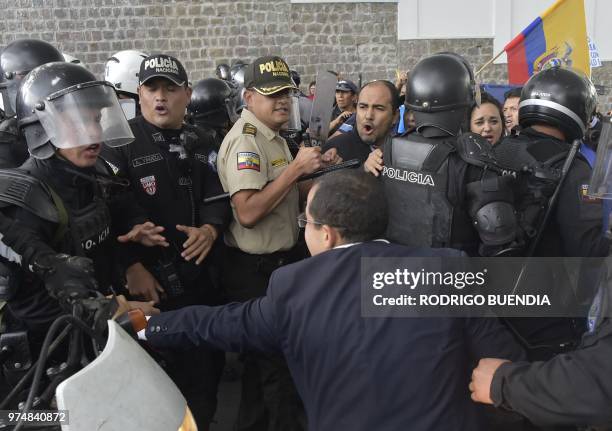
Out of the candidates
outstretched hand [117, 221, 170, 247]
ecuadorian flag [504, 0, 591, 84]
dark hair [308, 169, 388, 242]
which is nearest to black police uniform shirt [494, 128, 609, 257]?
dark hair [308, 169, 388, 242]

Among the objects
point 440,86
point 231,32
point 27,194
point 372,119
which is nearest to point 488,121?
point 372,119

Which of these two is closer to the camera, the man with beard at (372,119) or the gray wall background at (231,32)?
the man with beard at (372,119)

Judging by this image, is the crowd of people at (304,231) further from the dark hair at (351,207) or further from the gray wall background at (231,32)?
the gray wall background at (231,32)

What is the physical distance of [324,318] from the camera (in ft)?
5.77

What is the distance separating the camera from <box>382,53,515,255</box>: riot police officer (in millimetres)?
2375

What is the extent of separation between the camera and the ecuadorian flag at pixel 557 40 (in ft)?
19.7

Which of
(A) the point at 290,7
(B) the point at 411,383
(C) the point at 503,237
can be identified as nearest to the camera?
(B) the point at 411,383

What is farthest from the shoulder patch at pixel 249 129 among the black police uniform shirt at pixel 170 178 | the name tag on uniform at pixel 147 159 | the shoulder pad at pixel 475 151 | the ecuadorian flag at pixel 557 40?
the ecuadorian flag at pixel 557 40

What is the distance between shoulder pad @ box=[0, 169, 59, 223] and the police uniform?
106cm

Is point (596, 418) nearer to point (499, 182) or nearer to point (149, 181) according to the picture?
point (499, 182)

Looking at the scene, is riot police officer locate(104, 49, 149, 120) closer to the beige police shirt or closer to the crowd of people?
the crowd of people

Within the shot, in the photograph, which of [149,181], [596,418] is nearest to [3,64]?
[149,181]

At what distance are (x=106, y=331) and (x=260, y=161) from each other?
1.48 meters

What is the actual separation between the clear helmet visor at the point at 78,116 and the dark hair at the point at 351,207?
1066 millimetres
